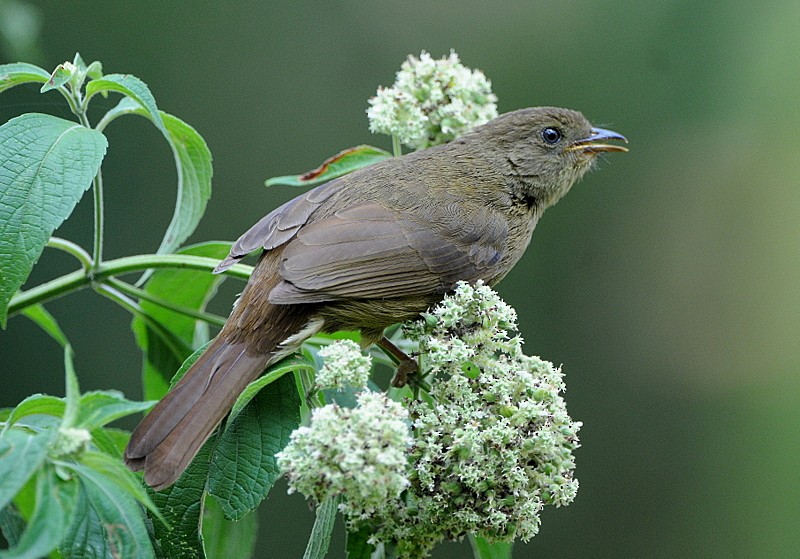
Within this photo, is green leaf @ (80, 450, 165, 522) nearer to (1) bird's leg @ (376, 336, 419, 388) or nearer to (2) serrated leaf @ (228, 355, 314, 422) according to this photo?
(2) serrated leaf @ (228, 355, 314, 422)

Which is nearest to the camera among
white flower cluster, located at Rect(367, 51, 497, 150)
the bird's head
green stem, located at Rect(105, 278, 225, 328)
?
green stem, located at Rect(105, 278, 225, 328)

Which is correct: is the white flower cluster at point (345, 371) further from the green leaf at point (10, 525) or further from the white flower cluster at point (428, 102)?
the white flower cluster at point (428, 102)

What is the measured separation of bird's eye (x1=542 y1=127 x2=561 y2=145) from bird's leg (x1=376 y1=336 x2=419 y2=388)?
4.96 ft

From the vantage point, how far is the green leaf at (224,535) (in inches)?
110

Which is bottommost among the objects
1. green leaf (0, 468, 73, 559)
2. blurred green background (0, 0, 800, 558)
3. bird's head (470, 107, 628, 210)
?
green leaf (0, 468, 73, 559)

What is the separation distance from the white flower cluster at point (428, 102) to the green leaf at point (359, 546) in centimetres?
162

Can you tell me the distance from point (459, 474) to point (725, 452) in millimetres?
6532

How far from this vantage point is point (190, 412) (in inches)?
101

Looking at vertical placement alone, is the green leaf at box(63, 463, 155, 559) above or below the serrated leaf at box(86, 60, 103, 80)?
below

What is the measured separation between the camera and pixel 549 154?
14.2 feet

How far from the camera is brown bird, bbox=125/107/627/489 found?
8.64 ft

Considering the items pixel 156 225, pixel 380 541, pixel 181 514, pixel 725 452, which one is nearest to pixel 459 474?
pixel 380 541

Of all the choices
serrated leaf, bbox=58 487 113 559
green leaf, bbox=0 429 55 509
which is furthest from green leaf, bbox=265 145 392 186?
green leaf, bbox=0 429 55 509

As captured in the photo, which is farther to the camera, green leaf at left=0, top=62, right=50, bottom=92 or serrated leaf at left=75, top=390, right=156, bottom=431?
green leaf at left=0, top=62, right=50, bottom=92
